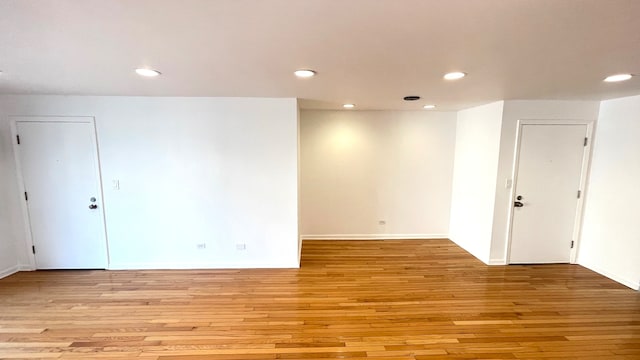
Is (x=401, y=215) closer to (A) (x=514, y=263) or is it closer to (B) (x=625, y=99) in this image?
(A) (x=514, y=263)

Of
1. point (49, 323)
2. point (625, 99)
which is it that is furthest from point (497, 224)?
point (49, 323)

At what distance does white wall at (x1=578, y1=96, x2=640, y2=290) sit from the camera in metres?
3.17

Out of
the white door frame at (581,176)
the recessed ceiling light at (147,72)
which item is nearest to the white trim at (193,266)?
the recessed ceiling light at (147,72)

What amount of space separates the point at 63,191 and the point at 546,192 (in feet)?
21.5

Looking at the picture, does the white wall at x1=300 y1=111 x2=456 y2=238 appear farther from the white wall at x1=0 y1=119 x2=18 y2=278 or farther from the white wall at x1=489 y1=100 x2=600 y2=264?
the white wall at x1=0 y1=119 x2=18 y2=278

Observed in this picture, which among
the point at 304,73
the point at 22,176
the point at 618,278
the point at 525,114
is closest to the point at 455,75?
the point at 304,73

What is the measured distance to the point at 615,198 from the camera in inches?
134

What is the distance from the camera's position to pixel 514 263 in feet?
12.6

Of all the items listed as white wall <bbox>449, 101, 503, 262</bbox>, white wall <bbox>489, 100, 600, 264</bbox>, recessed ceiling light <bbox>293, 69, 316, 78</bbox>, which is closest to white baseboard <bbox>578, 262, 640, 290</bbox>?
white wall <bbox>449, 101, 503, 262</bbox>

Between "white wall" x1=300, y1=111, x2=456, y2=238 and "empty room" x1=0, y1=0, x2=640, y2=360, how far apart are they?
0.04 m

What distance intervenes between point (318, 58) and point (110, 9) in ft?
3.75

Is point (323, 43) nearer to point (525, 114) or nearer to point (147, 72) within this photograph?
point (147, 72)

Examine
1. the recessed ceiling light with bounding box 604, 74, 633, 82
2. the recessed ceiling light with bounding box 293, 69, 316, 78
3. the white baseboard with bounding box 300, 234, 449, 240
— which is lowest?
the white baseboard with bounding box 300, 234, 449, 240

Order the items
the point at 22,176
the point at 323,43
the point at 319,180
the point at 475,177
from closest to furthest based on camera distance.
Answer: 1. the point at 323,43
2. the point at 22,176
3. the point at 475,177
4. the point at 319,180
